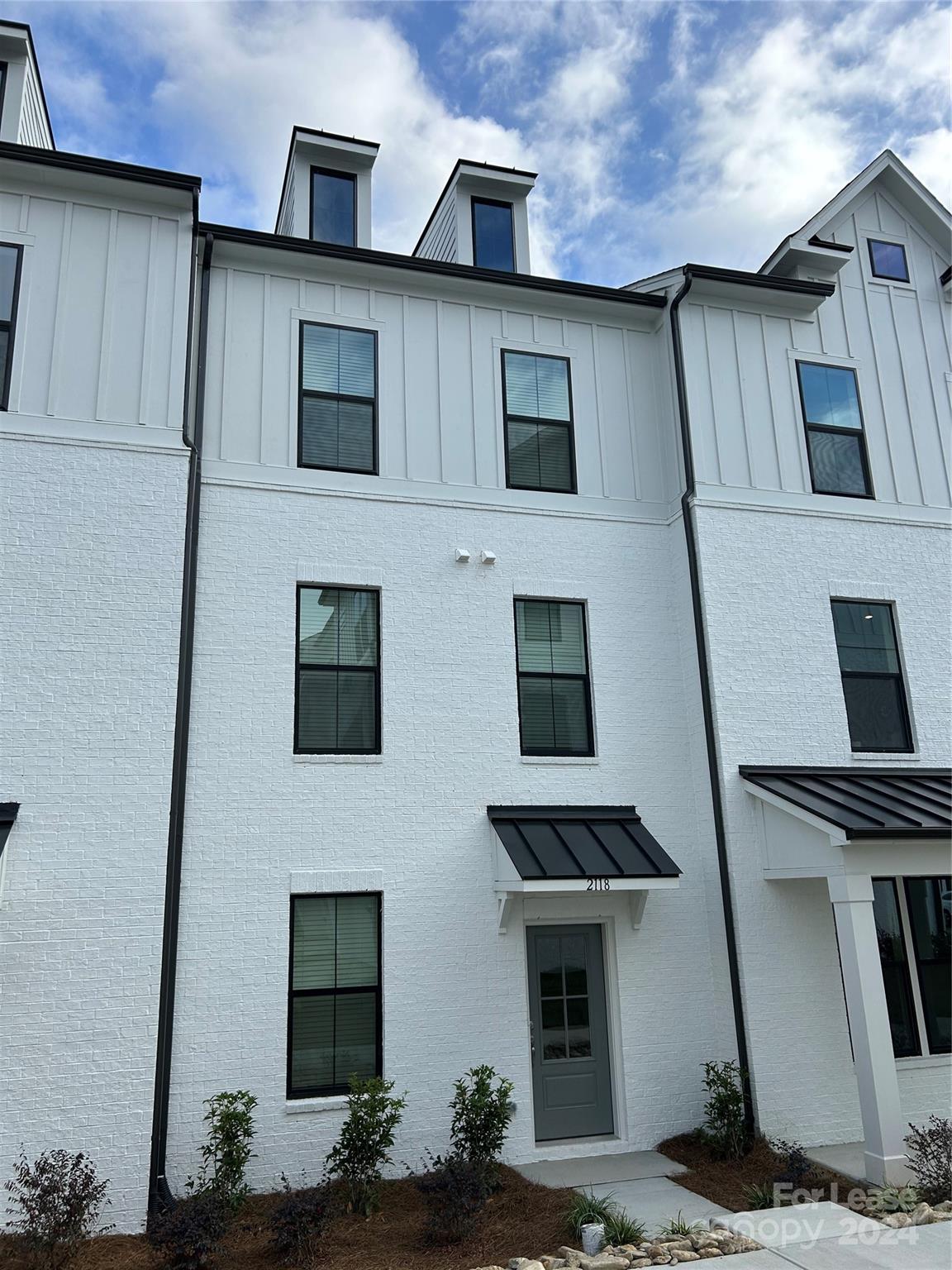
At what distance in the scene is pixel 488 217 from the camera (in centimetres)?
1252

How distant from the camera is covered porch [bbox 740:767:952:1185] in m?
8.08

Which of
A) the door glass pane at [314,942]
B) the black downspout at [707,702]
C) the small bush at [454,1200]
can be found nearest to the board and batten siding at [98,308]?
the door glass pane at [314,942]

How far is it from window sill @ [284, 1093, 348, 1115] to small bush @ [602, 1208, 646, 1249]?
105 inches

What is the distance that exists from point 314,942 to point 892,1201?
5.45 meters

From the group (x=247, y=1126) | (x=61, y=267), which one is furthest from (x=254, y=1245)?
(x=61, y=267)

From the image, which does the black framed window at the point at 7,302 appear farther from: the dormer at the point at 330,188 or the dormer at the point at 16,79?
the dormer at the point at 330,188

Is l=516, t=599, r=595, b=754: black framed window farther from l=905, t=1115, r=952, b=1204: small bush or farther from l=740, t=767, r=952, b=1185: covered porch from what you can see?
l=905, t=1115, r=952, b=1204: small bush

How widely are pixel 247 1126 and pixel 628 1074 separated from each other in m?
3.84

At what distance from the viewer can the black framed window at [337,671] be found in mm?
9453

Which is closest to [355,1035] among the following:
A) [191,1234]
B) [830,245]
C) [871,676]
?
[191,1234]

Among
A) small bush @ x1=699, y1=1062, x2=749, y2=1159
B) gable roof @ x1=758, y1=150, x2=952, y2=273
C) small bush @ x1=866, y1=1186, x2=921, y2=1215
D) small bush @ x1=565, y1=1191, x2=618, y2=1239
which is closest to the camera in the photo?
small bush @ x1=565, y1=1191, x2=618, y2=1239

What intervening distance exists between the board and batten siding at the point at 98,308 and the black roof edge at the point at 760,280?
6177mm

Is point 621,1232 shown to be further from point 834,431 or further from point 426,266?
point 426,266

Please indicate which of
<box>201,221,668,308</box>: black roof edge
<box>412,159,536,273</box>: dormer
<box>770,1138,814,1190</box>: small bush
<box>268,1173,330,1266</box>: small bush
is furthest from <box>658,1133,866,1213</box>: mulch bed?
<box>412,159,536,273</box>: dormer
